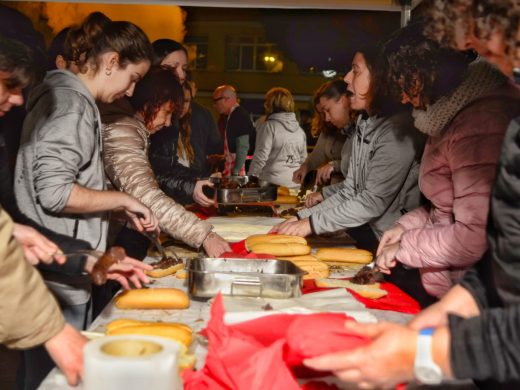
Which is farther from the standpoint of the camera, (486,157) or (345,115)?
(345,115)

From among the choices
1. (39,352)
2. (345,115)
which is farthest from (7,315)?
(345,115)

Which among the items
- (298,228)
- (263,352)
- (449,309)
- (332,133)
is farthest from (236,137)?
(263,352)

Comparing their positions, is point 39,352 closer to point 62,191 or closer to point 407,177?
point 62,191

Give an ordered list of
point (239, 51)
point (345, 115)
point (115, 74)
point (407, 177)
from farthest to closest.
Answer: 1. point (239, 51)
2. point (345, 115)
3. point (407, 177)
4. point (115, 74)

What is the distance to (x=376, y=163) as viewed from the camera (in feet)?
9.61

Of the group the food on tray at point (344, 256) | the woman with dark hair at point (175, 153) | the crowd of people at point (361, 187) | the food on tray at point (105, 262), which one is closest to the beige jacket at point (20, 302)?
the crowd of people at point (361, 187)

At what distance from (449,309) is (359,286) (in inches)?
36.1

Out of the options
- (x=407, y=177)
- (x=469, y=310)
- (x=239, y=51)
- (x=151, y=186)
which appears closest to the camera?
(x=469, y=310)

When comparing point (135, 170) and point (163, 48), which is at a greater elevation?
point (163, 48)

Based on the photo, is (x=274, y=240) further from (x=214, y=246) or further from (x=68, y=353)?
(x=68, y=353)

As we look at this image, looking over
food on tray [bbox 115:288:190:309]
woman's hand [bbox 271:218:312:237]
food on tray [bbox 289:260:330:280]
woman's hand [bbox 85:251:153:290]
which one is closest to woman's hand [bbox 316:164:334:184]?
woman's hand [bbox 271:218:312:237]

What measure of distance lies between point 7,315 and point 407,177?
215 cm

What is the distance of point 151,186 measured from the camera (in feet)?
8.86

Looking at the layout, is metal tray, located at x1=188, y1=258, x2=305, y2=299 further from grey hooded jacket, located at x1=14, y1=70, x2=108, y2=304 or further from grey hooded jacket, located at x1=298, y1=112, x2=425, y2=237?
grey hooded jacket, located at x1=298, y1=112, x2=425, y2=237
